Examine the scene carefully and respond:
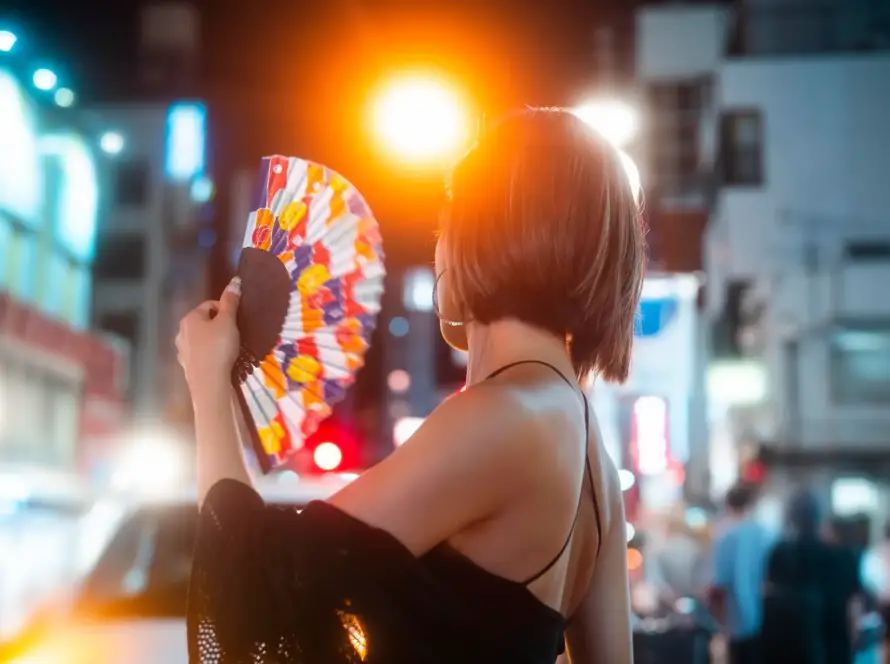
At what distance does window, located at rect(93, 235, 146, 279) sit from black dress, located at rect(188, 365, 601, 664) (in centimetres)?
4994

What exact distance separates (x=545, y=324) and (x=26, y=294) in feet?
60.8

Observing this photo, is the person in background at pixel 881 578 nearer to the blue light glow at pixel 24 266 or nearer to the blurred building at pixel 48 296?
the blurred building at pixel 48 296

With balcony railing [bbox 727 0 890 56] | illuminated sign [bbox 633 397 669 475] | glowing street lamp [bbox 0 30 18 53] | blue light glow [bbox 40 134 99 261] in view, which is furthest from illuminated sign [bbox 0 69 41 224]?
balcony railing [bbox 727 0 890 56]

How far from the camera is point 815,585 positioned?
758 centimetres

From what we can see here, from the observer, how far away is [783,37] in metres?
33.7

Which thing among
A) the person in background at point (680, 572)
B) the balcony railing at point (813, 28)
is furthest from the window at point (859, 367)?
the person in background at point (680, 572)

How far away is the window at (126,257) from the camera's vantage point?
49594 millimetres

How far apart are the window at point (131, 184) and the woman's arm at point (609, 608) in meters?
50.1

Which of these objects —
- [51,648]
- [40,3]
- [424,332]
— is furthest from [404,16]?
[424,332]

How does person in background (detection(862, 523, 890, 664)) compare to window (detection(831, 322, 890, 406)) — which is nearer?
person in background (detection(862, 523, 890, 664))

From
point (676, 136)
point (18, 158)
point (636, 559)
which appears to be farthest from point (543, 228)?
point (676, 136)

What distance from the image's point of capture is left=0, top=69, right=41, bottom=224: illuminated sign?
639 inches

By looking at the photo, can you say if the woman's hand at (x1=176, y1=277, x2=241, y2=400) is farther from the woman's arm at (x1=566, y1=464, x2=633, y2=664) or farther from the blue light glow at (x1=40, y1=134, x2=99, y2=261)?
the blue light glow at (x1=40, y1=134, x2=99, y2=261)

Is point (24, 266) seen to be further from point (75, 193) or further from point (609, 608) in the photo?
point (609, 608)
